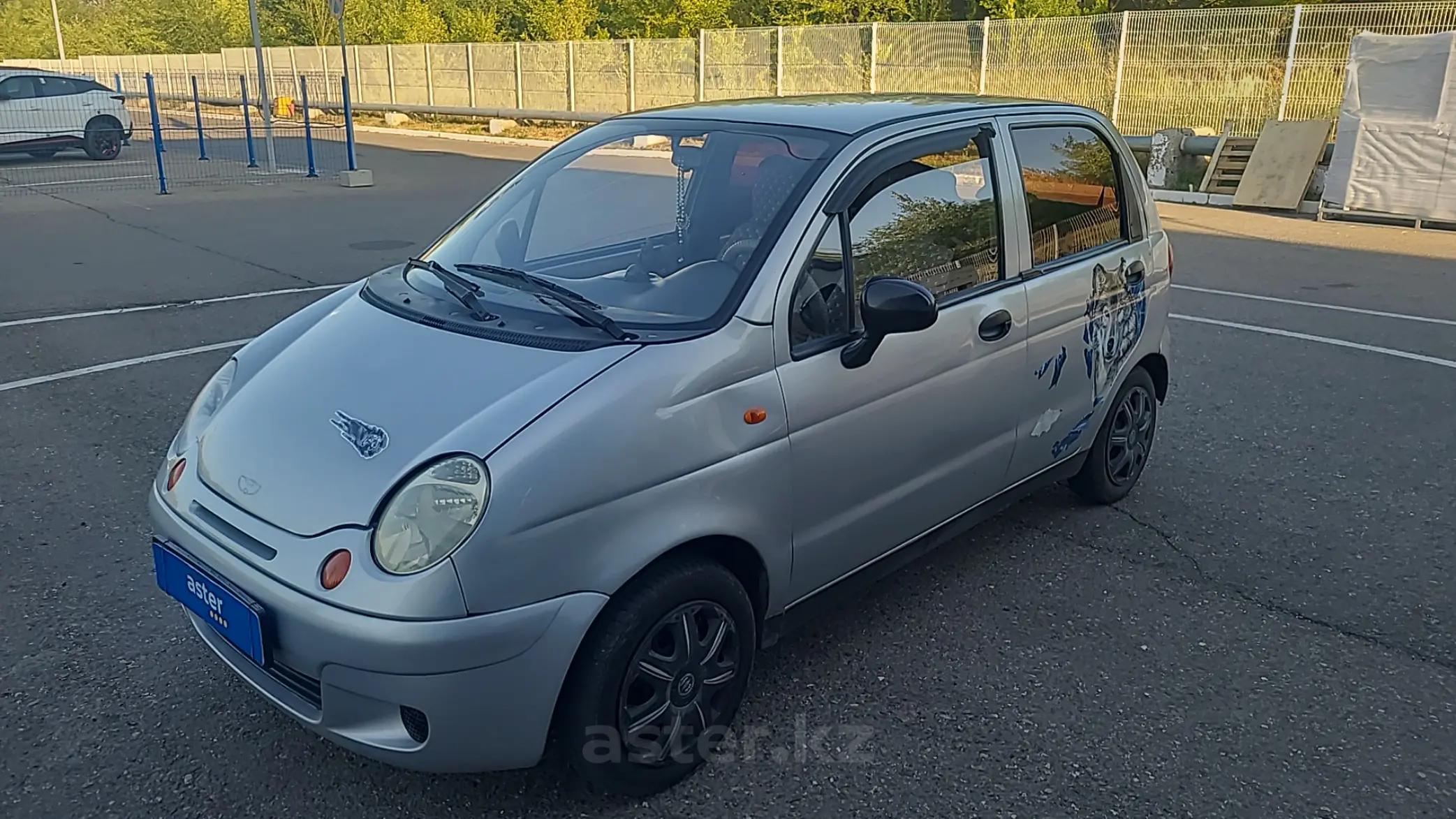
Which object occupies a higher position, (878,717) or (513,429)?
(513,429)

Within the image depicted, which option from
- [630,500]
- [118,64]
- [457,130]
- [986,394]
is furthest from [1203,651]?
[118,64]

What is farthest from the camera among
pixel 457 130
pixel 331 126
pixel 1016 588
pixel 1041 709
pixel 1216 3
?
pixel 457 130

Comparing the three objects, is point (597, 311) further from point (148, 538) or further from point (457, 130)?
point (457, 130)

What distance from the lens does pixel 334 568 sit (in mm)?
2459

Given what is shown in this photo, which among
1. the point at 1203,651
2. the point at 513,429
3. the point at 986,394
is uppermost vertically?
the point at 513,429

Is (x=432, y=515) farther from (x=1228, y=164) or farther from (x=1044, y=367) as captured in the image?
(x=1228, y=164)

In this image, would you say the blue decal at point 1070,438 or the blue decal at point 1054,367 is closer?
the blue decal at point 1054,367

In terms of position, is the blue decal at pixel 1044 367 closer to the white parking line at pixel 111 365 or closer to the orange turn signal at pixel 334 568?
the orange turn signal at pixel 334 568

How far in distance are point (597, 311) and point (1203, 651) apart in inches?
92.6

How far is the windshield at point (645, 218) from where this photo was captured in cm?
314

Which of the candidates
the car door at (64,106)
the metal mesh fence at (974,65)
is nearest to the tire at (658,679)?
the metal mesh fence at (974,65)

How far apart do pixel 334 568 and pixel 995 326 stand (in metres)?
2.29

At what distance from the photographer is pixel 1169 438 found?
18.7 feet

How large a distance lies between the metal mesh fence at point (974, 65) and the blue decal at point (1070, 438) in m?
9.34
